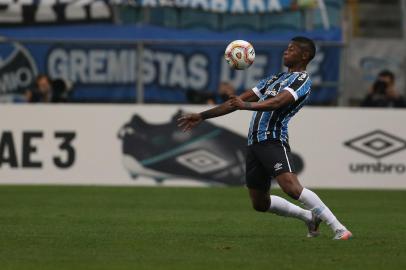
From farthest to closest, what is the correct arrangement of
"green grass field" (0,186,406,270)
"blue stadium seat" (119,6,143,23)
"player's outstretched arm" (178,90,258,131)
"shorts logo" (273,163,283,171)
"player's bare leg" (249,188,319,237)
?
"blue stadium seat" (119,6,143,23) < "player's bare leg" (249,188,319,237) < "shorts logo" (273,163,283,171) < "player's outstretched arm" (178,90,258,131) < "green grass field" (0,186,406,270)

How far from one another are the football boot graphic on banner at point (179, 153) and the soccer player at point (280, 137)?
8155 millimetres

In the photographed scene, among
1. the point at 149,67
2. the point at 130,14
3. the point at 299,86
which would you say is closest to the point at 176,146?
the point at 149,67

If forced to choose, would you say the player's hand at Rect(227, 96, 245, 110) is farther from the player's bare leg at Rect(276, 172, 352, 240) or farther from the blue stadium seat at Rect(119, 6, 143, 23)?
the blue stadium seat at Rect(119, 6, 143, 23)

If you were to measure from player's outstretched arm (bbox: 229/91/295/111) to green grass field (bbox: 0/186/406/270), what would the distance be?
1.31m

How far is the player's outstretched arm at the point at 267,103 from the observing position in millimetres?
10500

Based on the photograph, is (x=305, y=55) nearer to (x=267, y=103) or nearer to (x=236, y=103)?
(x=267, y=103)

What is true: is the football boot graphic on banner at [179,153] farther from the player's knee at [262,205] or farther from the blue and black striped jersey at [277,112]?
the blue and black striped jersey at [277,112]

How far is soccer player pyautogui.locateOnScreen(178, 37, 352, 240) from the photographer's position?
10.9 metres

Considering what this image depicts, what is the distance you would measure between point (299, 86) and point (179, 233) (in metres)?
2.04

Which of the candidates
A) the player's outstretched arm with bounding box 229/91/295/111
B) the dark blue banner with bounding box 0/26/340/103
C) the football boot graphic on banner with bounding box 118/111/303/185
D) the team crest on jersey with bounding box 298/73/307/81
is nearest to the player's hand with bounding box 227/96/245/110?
the player's outstretched arm with bounding box 229/91/295/111

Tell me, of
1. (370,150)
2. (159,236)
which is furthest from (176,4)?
(159,236)

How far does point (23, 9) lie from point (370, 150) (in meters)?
8.16

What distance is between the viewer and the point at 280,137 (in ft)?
36.9

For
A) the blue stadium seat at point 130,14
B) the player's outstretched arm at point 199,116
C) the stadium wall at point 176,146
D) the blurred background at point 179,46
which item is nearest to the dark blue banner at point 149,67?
the blurred background at point 179,46
